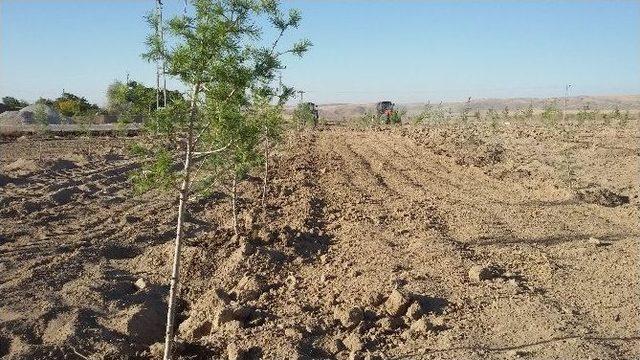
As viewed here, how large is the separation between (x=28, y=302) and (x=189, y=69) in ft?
14.4

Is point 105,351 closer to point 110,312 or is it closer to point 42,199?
point 110,312

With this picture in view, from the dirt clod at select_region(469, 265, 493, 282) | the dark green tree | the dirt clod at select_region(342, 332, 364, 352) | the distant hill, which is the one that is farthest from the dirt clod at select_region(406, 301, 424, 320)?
the distant hill

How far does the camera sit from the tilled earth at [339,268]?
6156 millimetres

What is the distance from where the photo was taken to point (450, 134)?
24922 millimetres

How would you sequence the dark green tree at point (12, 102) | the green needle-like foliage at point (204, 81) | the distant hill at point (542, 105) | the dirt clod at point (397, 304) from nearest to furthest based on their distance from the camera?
the green needle-like foliage at point (204, 81)
the dirt clod at point (397, 304)
the dark green tree at point (12, 102)
the distant hill at point (542, 105)

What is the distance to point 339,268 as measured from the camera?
8227 millimetres

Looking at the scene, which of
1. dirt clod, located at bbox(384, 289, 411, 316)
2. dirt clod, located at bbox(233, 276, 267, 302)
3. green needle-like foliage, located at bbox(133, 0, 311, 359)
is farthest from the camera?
dirt clod, located at bbox(233, 276, 267, 302)

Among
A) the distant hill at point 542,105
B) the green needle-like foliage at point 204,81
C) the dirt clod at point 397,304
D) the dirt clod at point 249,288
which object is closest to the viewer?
the green needle-like foliage at point 204,81

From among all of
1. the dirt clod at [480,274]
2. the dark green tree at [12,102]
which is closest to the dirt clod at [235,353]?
the dirt clod at [480,274]

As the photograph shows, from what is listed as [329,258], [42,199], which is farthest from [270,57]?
[42,199]

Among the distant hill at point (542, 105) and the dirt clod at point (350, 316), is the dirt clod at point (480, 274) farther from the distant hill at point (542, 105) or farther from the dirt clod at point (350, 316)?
the distant hill at point (542, 105)

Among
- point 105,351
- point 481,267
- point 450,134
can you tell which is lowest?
point 105,351

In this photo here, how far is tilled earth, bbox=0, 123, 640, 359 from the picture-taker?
6.16 metres

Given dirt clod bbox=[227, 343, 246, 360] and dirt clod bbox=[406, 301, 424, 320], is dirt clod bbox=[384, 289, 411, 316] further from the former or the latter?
dirt clod bbox=[227, 343, 246, 360]
